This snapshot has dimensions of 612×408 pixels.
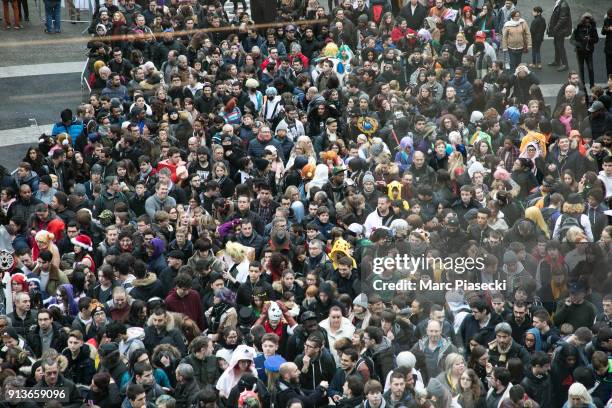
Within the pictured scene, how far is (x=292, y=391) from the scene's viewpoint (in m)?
12.2

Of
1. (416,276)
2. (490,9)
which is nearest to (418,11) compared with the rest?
(490,9)

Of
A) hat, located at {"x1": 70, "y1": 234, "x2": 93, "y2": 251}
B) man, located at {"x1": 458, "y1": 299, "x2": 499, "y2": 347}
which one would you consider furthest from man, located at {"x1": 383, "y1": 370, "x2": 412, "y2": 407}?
hat, located at {"x1": 70, "y1": 234, "x2": 93, "y2": 251}

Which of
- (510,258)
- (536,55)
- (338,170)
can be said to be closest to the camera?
(510,258)

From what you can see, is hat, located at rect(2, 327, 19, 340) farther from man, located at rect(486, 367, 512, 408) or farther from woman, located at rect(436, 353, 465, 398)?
man, located at rect(486, 367, 512, 408)

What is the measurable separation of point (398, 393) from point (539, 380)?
1481 millimetres

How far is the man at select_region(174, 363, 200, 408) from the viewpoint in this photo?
1227 cm

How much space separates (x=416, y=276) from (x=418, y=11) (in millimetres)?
11480

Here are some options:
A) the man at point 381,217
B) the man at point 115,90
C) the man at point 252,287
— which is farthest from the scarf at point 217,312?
the man at point 115,90

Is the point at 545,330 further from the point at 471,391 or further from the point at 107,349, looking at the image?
the point at 107,349

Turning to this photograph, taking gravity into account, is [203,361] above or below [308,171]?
below

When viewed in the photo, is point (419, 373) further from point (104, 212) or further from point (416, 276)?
point (104, 212)

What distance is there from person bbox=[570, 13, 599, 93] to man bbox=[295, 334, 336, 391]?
1206 centimetres

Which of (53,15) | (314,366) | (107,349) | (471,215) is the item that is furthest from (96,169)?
(53,15)

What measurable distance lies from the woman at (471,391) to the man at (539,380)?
1.55ft
